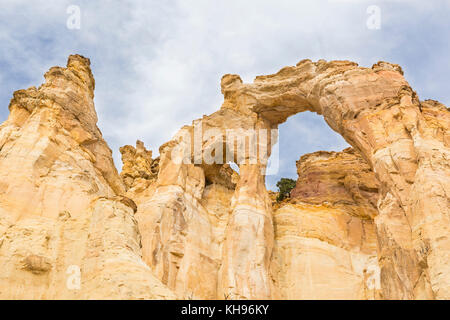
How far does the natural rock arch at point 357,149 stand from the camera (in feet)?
52.2

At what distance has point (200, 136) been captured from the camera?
25.5 meters

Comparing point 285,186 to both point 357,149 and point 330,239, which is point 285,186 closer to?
point 330,239

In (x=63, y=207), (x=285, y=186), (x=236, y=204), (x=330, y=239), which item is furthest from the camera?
(x=285, y=186)

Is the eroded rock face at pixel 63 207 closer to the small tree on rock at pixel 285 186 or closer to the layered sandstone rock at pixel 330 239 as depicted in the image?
the layered sandstone rock at pixel 330 239

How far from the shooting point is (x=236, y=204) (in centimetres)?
2223

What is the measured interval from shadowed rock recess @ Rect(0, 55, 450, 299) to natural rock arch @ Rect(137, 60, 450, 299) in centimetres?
6

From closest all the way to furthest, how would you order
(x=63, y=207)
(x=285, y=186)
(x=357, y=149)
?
(x=63, y=207) → (x=357, y=149) → (x=285, y=186)

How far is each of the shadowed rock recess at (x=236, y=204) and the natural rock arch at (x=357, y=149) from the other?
6 cm

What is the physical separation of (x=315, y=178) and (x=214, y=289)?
10.9 metres

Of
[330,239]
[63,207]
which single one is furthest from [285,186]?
[63,207]

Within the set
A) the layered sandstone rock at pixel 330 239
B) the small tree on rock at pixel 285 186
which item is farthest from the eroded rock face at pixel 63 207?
the small tree on rock at pixel 285 186

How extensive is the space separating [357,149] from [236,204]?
611cm
